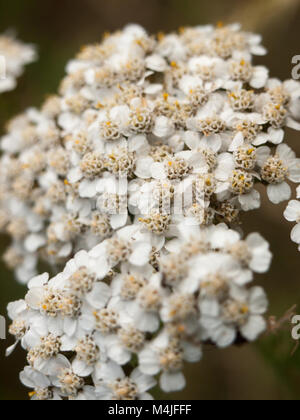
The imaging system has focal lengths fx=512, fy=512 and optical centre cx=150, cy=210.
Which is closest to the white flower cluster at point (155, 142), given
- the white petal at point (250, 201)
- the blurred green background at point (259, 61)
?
the white petal at point (250, 201)

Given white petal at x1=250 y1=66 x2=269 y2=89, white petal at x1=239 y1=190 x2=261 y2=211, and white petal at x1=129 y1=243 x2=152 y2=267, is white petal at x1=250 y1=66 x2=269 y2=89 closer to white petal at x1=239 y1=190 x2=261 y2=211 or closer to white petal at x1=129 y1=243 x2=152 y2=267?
white petal at x1=239 y1=190 x2=261 y2=211

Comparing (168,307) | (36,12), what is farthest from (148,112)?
(36,12)

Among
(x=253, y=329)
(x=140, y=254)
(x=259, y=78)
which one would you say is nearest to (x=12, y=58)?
(x=259, y=78)

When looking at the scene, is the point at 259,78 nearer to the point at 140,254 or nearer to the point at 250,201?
the point at 250,201

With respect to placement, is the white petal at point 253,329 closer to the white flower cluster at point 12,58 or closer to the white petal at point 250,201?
the white petal at point 250,201

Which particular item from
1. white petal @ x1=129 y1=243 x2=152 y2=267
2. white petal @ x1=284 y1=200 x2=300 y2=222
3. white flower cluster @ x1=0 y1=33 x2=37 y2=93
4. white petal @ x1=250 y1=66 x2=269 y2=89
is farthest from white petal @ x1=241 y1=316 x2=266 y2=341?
white flower cluster @ x1=0 y1=33 x2=37 y2=93
